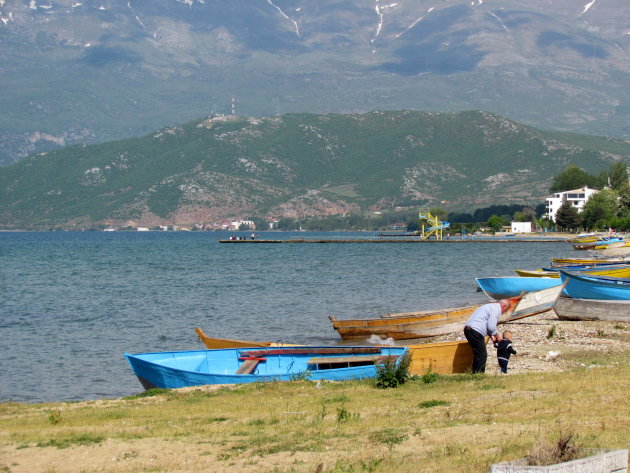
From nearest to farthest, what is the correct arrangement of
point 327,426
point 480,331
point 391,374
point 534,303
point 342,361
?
1. point 327,426
2. point 391,374
3. point 480,331
4. point 342,361
5. point 534,303

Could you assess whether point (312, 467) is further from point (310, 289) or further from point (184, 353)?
point (310, 289)

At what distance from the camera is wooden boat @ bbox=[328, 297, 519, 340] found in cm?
3419

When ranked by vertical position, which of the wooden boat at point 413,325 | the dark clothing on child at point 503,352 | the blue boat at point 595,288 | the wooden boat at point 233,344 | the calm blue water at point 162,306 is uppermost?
the blue boat at point 595,288

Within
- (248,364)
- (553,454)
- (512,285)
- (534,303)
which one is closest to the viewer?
(553,454)

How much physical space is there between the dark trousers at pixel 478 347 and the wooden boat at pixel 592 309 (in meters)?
13.9

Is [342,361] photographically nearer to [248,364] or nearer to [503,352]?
[248,364]

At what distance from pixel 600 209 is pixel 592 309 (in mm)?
155844

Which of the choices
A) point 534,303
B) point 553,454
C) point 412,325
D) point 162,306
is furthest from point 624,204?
point 553,454

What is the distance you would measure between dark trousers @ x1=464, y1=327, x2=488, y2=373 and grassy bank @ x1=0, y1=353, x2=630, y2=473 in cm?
124

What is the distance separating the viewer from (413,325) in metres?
34.4

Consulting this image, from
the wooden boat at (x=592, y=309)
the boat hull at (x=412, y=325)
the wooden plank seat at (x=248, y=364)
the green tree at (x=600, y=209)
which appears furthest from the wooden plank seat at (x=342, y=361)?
the green tree at (x=600, y=209)

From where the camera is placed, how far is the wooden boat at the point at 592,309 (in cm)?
3531

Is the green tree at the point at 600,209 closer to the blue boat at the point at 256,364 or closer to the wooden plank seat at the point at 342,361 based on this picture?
the blue boat at the point at 256,364

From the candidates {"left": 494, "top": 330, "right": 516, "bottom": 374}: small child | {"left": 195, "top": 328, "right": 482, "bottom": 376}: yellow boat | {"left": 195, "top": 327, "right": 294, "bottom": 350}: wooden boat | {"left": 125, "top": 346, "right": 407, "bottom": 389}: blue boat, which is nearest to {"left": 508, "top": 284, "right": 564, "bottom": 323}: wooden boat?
{"left": 195, "top": 328, "right": 482, "bottom": 376}: yellow boat
